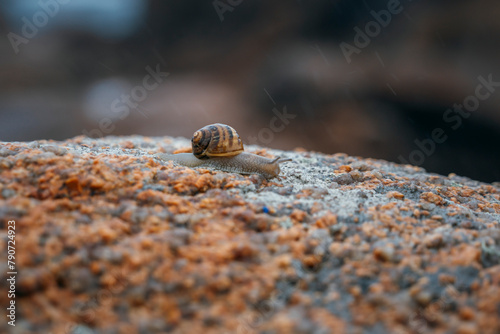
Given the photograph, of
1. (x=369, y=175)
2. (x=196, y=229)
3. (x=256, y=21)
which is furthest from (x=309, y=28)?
(x=196, y=229)

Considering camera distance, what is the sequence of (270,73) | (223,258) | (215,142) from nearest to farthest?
(223,258)
(215,142)
(270,73)

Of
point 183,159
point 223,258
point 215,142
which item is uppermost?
point 215,142

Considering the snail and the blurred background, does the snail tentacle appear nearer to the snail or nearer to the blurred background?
the snail

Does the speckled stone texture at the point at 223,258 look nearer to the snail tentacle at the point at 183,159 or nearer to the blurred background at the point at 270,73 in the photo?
the snail tentacle at the point at 183,159

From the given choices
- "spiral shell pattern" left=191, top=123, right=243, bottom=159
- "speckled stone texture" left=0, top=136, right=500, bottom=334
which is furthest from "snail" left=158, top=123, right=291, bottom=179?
"speckled stone texture" left=0, top=136, right=500, bottom=334

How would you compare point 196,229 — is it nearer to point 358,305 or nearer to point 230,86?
point 358,305

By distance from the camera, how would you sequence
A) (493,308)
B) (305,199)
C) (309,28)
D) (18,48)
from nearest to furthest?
(493,308), (305,199), (309,28), (18,48)

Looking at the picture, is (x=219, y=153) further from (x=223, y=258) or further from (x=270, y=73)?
(x=270, y=73)

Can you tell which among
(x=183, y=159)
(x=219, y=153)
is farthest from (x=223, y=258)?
(x=183, y=159)
